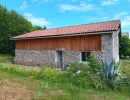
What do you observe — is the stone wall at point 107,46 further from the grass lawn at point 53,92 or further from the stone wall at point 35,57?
the grass lawn at point 53,92

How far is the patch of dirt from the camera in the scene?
603cm

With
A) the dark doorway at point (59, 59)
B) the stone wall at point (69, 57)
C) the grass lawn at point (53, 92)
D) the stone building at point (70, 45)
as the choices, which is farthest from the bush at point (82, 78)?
the dark doorway at point (59, 59)

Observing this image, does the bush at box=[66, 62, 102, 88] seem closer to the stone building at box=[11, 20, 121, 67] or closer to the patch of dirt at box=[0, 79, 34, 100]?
the patch of dirt at box=[0, 79, 34, 100]

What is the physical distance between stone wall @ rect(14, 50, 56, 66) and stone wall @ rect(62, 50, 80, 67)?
1.55 meters

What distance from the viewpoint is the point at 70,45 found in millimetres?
16453

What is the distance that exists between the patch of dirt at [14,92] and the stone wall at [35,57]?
396 inches

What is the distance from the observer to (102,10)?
20.3 m

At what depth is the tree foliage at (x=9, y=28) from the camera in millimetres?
29734

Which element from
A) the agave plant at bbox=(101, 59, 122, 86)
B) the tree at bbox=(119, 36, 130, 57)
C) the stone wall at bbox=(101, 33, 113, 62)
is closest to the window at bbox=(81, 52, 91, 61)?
the stone wall at bbox=(101, 33, 113, 62)

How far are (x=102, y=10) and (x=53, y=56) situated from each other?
9291 mm

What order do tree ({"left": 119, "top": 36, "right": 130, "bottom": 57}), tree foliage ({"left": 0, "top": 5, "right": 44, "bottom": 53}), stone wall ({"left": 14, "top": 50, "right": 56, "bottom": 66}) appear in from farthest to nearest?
tree foliage ({"left": 0, "top": 5, "right": 44, "bottom": 53}) → tree ({"left": 119, "top": 36, "right": 130, "bottom": 57}) → stone wall ({"left": 14, "top": 50, "right": 56, "bottom": 66})

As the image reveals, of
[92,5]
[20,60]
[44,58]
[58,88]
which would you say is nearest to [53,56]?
[44,58]

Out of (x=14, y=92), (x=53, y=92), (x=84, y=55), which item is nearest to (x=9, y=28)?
(x=84, y=55)

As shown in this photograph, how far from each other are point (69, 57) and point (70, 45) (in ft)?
4.35
